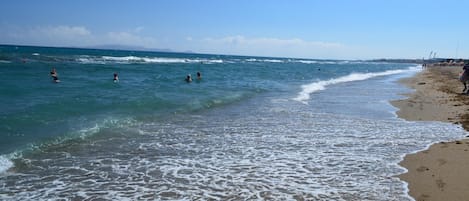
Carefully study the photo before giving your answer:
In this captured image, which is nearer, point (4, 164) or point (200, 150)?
point (4, 164)

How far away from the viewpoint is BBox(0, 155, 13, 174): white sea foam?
298 inches

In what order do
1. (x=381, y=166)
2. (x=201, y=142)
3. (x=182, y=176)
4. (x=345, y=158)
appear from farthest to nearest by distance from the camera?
(x=201, y=142) < (x=345, y=158) < (x=381, y=166) < (x=182, y=176)

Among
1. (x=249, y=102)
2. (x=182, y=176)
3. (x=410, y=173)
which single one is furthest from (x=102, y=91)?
(x=410, y=173)

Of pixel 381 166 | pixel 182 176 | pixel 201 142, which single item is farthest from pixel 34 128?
pixel 381 166

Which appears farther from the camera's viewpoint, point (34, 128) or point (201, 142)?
point (34, 128)

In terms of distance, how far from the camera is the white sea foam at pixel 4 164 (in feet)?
24.9

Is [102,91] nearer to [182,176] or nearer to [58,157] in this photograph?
[58,157]

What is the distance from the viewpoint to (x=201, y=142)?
33.7 ft

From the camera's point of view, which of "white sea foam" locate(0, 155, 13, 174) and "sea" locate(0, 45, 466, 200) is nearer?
"sea" locate(0, 45, 466, 200)

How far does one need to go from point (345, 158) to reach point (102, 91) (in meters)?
15.8

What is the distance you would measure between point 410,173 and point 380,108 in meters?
10.4

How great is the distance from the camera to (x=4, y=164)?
784 cm

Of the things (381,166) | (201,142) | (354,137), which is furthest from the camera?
(354,137)

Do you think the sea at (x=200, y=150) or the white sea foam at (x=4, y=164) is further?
the white sea foam at (x=4, y=164)
